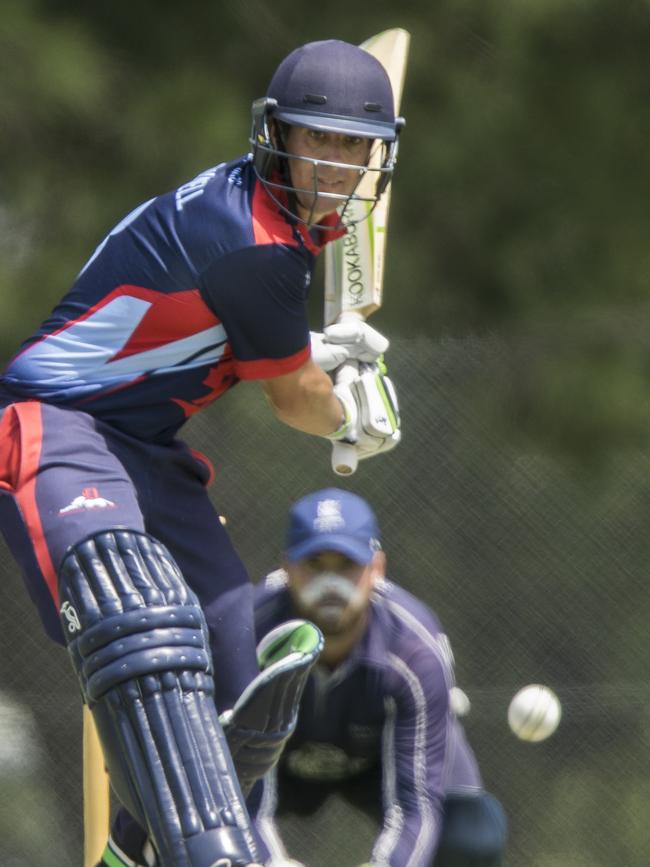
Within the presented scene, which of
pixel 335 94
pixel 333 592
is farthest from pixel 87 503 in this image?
pixel 333 592

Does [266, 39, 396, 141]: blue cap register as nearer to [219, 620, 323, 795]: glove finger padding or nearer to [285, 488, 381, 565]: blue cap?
[219, 620, 323, 795]: glove finger padding

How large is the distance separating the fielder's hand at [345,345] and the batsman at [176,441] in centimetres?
38

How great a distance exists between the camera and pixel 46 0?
25.3 ft

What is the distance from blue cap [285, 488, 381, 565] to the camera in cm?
420

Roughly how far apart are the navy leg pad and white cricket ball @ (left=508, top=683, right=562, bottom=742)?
1917 millimetres

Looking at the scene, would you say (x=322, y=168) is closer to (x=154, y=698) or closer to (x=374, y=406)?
(x=374, y=406)

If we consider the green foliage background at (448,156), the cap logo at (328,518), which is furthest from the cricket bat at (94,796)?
the green foliage background at (448,156)

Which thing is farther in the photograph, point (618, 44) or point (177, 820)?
point (618, 44)

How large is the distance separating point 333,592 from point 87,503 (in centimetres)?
117

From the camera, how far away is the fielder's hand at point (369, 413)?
12.4ft

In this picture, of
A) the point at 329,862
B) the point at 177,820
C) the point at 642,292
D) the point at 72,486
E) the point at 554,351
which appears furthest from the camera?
the point at 642,292

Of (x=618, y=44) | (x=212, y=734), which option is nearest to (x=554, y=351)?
(x=212, y=734)

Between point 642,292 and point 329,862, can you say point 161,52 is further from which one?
point 329,862

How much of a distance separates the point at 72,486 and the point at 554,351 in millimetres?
2360
